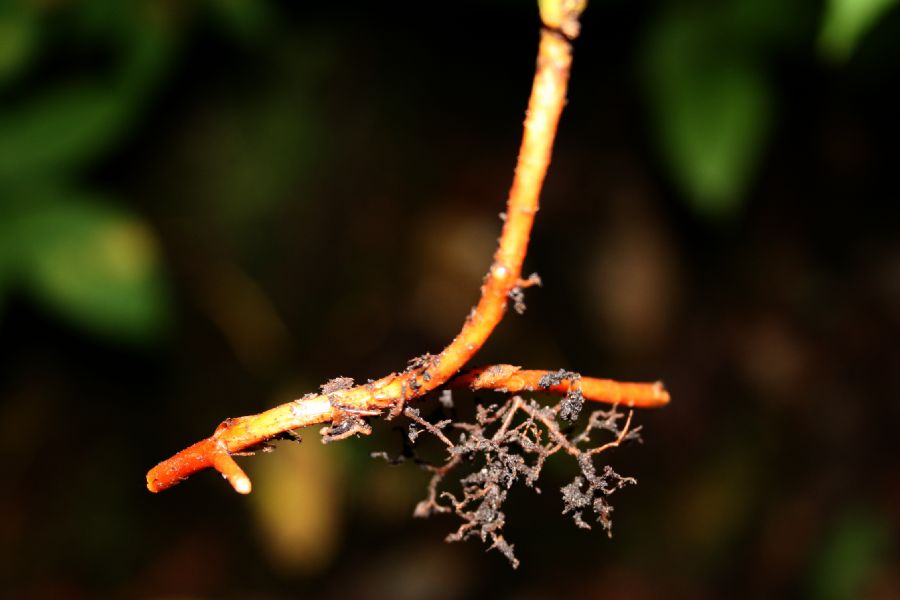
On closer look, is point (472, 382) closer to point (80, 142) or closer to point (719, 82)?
point (719, 82)

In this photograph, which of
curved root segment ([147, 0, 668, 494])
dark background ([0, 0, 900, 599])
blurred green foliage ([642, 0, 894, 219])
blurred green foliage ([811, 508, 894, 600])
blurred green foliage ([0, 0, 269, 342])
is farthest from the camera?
dark background ([0, 0, 900, 599])

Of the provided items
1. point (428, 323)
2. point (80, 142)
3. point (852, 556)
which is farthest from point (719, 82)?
point (80, 142)

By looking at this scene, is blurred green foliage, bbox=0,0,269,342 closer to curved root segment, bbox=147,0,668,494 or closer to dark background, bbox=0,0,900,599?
dark background, bbox=0,0,900,599

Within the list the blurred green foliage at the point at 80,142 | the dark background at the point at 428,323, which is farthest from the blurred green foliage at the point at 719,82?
the blurred green foliage at the point at 80,142

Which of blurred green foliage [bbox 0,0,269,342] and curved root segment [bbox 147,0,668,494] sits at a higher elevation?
blurred green foliage [bbox 0,0,269,342]

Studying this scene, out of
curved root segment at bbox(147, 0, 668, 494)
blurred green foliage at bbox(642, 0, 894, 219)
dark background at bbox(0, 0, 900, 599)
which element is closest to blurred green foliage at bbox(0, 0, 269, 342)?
dark background at bbox(0, 0, 900, 599)

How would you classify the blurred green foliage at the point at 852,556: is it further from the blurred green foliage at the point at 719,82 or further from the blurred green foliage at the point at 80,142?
the blurred green foliage at the point at 80,142
